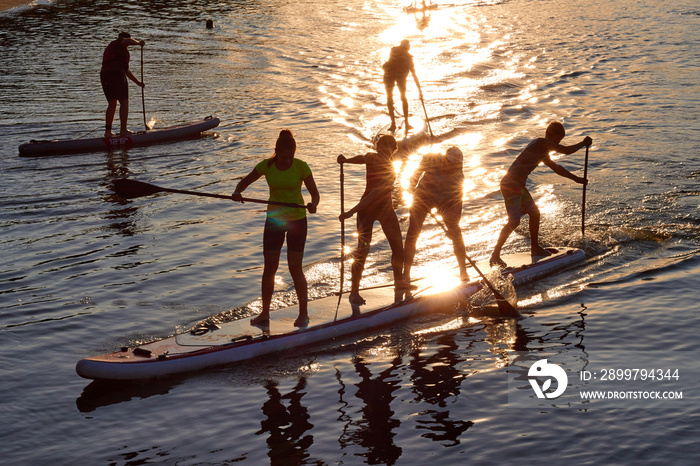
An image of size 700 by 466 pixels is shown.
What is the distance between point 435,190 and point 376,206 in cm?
113

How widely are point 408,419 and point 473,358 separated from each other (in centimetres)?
163

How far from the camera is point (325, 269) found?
12.2 metres

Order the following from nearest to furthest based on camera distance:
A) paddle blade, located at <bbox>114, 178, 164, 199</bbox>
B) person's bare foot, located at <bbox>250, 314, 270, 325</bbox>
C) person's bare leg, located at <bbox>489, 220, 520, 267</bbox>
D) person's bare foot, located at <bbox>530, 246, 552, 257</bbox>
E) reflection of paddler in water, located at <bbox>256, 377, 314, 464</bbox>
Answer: reflection of paddler in water, located at <bbox>256, 377, 314, 464</bbox>, paddle blade, located at <bbox>114, 178, 164, 199</bbox>, person's bare foot, located at <bbox>250, 314, 270, 325</bbox>, person's bare leg, located at <bbox>489, 220, 520, 267</bbox>, person's bare foot, located at <bbox>530, 246, 552, 257</bbox>

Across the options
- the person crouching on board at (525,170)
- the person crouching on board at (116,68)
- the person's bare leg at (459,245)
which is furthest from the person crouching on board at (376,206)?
the person crouching on board at (116,68)

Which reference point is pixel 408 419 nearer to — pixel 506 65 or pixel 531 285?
pixel 531 285

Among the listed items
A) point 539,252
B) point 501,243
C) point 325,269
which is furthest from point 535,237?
point 325,269

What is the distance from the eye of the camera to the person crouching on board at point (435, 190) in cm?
1025

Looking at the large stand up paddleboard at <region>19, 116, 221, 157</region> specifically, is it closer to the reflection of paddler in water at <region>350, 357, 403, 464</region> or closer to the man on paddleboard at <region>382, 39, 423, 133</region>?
the man on paddleboard at <region>382, 39, 423, 133</region>

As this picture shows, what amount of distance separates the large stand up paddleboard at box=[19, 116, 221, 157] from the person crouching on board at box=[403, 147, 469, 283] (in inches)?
427

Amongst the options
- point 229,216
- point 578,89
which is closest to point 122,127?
point 229,216

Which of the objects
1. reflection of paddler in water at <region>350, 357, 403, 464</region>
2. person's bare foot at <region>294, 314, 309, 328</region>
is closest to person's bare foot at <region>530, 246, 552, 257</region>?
reflection of paddler in water at <region>350, 357, 403, 464</region>

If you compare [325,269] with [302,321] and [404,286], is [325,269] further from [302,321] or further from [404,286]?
[302,321]

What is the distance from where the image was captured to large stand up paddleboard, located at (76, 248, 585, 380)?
8539mm

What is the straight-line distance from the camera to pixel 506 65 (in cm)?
3259
